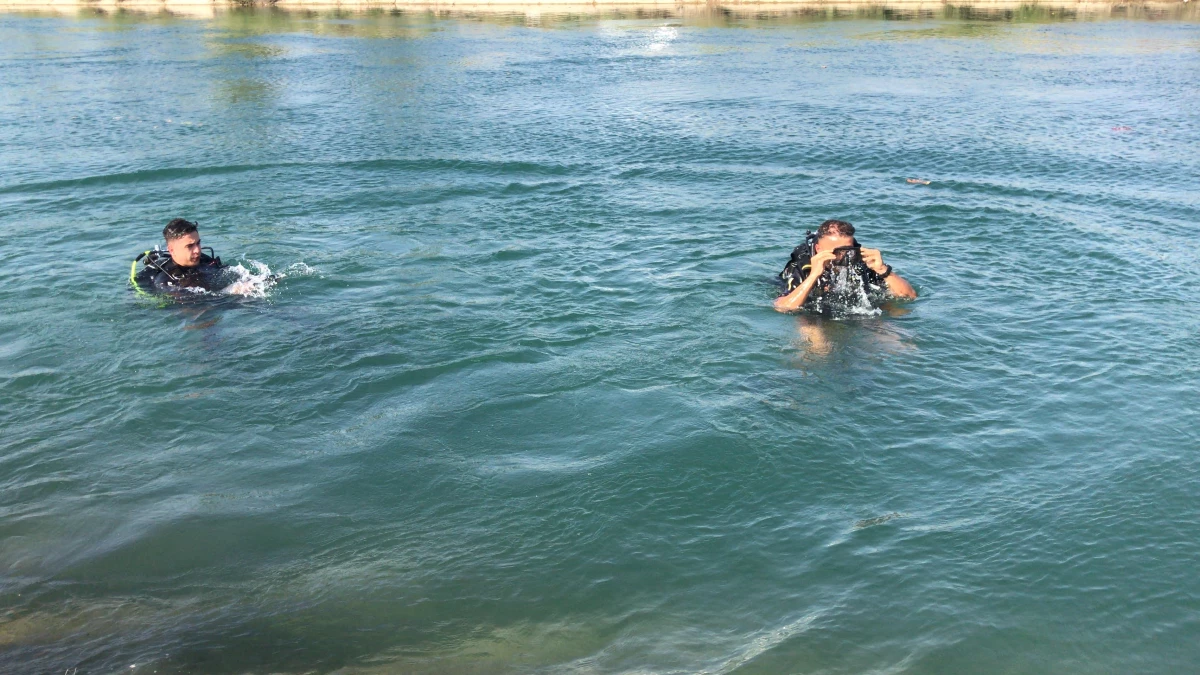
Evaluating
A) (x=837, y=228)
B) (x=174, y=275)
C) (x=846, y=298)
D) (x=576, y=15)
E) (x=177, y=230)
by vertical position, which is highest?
(x=576, y=15)

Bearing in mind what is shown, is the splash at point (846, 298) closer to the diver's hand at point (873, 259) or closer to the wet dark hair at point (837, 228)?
the diver's hand at point (873, 259)

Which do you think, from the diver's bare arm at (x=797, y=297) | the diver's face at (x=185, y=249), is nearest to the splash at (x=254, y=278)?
the diver's face at (x=185, y=249)

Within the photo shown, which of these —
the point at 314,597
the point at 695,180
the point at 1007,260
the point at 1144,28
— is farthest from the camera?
the point at 1144,28

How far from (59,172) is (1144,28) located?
140ft

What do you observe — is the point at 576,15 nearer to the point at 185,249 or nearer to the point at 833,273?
the point at 185,249

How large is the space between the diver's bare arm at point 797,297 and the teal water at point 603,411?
0.61ft


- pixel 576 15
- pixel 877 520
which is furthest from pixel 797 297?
pixel 576 15

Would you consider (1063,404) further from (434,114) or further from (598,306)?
(434,114)

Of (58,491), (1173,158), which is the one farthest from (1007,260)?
(58,491)

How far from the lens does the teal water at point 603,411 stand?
25.5 ft

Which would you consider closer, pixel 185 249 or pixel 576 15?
pixel 185 249

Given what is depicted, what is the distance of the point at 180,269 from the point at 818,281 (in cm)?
851

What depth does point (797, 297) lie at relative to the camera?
12938 millimetres

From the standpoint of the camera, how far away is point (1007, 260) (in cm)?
1509
